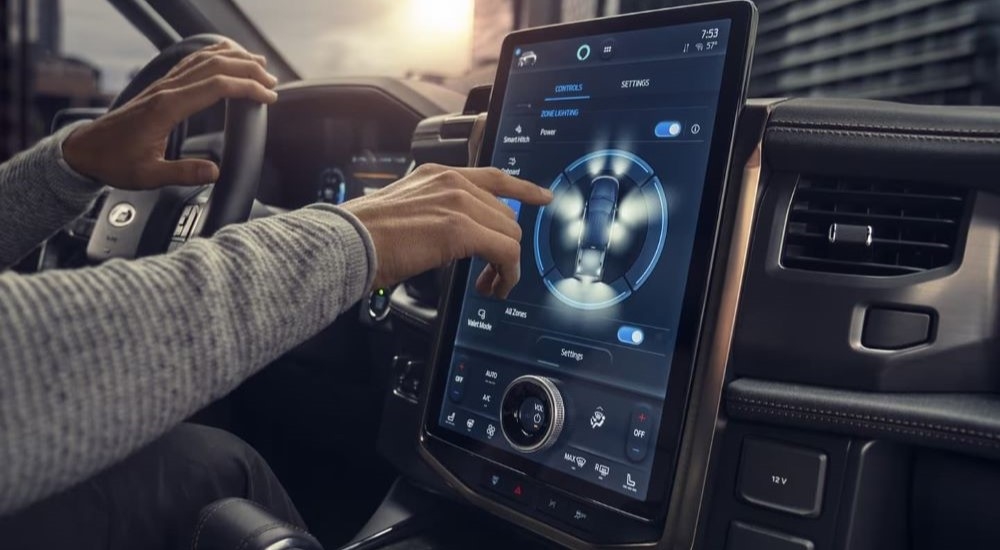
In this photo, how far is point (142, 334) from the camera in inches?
21.5

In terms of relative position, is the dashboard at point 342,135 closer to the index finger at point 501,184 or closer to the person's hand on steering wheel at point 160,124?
the person's hand on steering wheel at point 160,124

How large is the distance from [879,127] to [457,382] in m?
0.46

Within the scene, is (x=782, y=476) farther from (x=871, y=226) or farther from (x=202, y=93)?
(x=202, y=93)

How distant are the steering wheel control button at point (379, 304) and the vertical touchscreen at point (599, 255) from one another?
460 millimetres

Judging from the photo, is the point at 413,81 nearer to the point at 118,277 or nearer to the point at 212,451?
the point at 212,451

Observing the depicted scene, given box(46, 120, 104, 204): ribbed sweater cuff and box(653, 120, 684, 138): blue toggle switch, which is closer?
box(653, 120, 684, 138): blue toggle switch

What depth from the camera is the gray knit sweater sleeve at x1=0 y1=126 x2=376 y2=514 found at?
513 mm

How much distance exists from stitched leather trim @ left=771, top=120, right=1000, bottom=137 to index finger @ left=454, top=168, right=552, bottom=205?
210mm

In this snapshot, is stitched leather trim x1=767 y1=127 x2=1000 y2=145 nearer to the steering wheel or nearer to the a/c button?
the a/c button

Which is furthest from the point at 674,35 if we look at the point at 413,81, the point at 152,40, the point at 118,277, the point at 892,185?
the point at 152,40

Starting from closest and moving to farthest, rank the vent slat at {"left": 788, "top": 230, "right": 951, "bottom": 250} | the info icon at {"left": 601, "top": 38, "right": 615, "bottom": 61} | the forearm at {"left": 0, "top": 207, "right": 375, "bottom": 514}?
the forearm at {"left": 0, "top": 207, "right": 375, "bottom": 514}
the vent slat at {"left": 788, "top": 230, "right": 951, "bottom": 250}
the info icon at {"left": 601, "top": 38, "right": 615, "bottom": 61}

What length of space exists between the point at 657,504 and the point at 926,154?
354mm

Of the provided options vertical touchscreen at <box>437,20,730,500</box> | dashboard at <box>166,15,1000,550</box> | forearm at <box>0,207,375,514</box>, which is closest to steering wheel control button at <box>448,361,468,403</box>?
vertical touchscreen at <box>437,20,730,500</box>

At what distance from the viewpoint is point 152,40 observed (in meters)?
1.68
